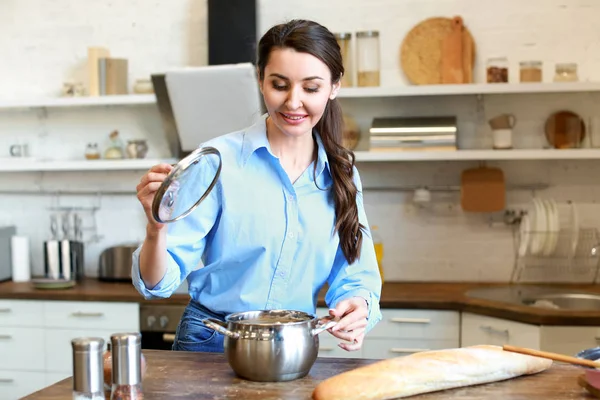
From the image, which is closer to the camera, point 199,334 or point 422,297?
point 199,334

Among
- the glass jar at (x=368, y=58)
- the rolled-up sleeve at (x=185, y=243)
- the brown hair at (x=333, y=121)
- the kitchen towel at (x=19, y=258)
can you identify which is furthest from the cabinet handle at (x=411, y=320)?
the kitchen towel at (x=19, y=258)

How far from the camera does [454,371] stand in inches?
66.4

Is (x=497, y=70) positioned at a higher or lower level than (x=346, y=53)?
lower

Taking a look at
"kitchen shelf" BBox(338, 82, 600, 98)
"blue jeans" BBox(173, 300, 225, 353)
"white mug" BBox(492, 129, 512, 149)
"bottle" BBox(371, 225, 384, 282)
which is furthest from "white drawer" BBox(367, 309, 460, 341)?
"blue jeans" BBox(173, 300, 225, 353)

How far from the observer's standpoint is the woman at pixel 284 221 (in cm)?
194

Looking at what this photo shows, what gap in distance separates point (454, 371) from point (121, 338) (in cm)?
69

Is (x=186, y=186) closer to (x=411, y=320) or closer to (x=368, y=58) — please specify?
(x=411, y=320)

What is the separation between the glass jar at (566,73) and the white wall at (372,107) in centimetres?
16

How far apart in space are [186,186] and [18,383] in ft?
8.79

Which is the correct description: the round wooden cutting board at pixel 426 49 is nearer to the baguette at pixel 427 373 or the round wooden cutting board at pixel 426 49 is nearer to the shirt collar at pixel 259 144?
the shirt collar at pixel 259 144

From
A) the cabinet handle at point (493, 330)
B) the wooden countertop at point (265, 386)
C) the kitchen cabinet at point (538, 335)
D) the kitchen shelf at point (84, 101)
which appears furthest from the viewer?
the kitchen shelf at point (84, 101)

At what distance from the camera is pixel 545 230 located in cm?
386

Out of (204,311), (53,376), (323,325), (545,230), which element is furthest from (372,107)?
(323,325)

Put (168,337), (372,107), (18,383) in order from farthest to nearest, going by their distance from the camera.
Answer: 1. (372,107)
2. (18,383)
3. (168,337)
